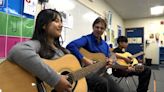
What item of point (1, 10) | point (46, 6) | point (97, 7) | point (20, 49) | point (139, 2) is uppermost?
point (139, 2)

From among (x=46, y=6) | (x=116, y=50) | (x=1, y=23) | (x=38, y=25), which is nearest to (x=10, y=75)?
(x=38, y=25)

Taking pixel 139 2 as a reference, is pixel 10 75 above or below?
below

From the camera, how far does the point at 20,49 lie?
1.21 meters

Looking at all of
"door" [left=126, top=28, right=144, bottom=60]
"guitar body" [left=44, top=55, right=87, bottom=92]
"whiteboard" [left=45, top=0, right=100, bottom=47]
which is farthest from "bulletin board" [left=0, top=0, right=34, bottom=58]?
"door" [left=126, top=28, right=144, bottom=60]

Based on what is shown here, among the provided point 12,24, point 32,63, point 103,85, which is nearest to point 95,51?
point 103,85

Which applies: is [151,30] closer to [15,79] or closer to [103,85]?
[103,85]

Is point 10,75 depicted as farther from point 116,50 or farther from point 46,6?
point 116,50

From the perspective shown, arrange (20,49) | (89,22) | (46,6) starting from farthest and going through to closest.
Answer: (89,22)
(46,6)
(20,49)

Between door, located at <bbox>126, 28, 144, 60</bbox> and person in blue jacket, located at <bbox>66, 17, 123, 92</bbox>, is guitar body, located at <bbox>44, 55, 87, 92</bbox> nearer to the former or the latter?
person in blue jacket, located at <bbox>66, 17, 123, 92</bbox>

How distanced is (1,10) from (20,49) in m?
0.84

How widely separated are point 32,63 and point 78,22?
8.29 ft

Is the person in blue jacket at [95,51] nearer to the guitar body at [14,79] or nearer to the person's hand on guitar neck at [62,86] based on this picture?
the person's hand on guitar neck at [62,86]

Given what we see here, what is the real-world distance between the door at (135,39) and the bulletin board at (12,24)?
7.54m

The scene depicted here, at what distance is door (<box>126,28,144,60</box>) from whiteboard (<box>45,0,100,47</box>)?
5.28 meters
